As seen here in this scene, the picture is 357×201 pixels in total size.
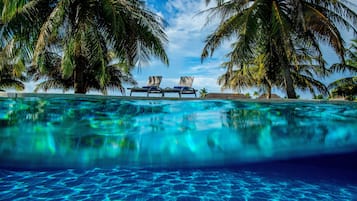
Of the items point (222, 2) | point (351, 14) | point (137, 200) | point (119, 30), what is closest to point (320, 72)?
point (351, 14)

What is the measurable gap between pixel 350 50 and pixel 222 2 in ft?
38.5

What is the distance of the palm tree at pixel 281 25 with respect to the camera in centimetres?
997

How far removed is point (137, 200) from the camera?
5.37 metres

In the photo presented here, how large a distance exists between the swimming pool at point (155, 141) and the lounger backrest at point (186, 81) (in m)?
6.20

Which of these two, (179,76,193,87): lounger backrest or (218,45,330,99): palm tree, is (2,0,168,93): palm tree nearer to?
(179,76,193,87): lounger backrest

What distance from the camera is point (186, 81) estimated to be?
15047 mm

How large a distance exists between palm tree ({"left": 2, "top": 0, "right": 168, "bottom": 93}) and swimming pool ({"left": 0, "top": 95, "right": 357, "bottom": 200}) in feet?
8.56

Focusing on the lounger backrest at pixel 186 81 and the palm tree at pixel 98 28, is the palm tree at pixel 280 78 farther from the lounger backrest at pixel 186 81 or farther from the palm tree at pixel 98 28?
the palm tree at pixel 98 28

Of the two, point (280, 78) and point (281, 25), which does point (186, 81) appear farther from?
point (281, 25)

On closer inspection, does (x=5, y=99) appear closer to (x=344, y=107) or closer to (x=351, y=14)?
(x=344, y=107)

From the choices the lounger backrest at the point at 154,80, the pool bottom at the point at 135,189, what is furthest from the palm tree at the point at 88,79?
the pool bottom at the point at 135,189

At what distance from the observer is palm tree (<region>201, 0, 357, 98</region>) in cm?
997

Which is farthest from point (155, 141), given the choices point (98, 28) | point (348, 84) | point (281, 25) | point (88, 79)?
point (348, 84)

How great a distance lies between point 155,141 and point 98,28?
17.5 feet
